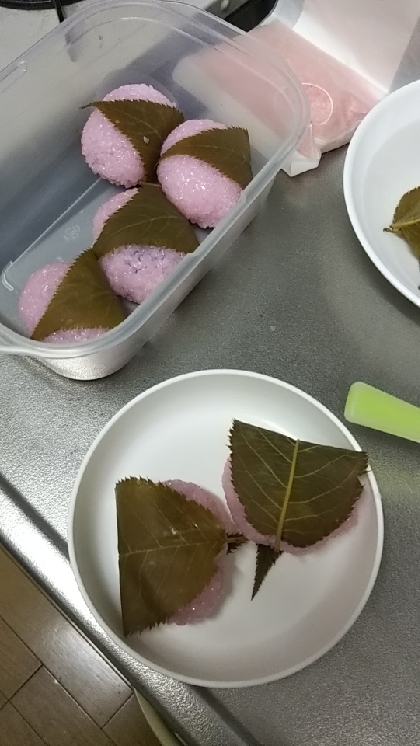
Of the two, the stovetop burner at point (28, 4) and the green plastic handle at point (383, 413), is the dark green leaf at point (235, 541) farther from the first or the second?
the stovetop burner at point (28, 4)

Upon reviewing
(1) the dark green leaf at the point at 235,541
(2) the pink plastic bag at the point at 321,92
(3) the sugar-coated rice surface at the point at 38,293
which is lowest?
(1) the dark green leaf at the point at 235,541

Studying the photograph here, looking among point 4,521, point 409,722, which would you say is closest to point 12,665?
point 4,521

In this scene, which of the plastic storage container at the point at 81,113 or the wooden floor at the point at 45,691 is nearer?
the plastic storage container at the point at 81,113

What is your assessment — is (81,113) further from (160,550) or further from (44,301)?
(160,550)

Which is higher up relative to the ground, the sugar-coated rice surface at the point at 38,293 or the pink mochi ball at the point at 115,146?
the pink mochi ball at the point at 115,146

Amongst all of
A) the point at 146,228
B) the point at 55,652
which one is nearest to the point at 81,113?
the point at 146,228

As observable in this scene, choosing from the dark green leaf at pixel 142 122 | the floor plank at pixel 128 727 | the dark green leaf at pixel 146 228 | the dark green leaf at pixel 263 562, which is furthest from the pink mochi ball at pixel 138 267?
the floor plank at pixel 128 727

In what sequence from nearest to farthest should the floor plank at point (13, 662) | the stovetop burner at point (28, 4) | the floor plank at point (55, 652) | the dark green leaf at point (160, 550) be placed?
1. the dark green leaf at point (160, 550)
2. the stovetop burner at point (28, 4)
3. the floor plank at point (55, 652)
4. the floor plank at point (13, 662)
